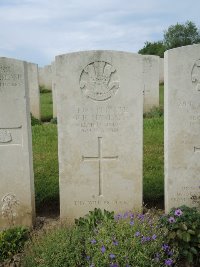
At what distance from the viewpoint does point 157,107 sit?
42.6ft

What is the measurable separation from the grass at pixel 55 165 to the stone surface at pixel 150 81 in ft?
9.60

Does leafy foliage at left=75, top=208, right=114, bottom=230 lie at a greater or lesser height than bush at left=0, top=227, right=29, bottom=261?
greater

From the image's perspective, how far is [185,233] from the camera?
359 cm

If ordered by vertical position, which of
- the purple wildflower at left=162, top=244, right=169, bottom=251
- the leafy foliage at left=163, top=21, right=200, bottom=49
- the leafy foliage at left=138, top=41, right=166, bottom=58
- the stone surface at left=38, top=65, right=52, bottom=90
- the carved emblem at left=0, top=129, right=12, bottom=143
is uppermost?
the leafy foliage at left=163, top=21, right=200, bottom=49

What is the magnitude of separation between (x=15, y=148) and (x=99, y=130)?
3.60ft

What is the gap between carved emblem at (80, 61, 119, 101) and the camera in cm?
457

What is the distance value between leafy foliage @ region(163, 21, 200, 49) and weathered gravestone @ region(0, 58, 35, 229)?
178ft

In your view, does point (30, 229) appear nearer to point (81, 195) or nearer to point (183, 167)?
point (81, 195)

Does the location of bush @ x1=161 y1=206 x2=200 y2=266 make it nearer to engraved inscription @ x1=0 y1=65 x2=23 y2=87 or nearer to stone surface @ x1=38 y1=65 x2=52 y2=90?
engraved inscription @ x1=0 y1=65 x2=23 y2=87

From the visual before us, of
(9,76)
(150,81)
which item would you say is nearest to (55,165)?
(9,76)

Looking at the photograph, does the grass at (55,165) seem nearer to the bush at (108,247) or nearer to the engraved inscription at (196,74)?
the bush at (108,247)

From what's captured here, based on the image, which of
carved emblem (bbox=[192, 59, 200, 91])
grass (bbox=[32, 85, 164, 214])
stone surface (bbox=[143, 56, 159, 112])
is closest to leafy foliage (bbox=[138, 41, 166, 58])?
stone surface (bbox=[143, 56, 159, 112])

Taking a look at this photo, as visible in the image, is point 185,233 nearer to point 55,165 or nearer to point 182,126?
point 182,126

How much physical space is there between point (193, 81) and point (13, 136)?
7.77ft
